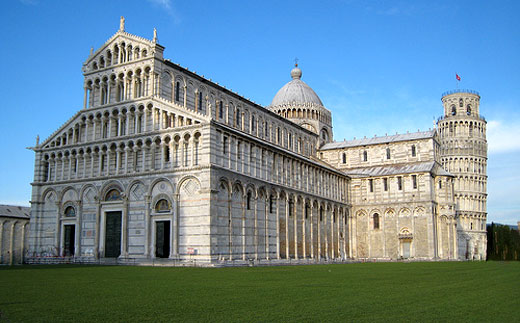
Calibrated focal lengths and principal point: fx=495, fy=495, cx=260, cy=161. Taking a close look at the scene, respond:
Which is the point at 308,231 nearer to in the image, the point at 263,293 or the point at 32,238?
the point at 32,238

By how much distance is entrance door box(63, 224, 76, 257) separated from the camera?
43906 millimetres

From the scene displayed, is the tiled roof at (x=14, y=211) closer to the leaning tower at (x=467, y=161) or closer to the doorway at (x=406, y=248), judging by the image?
the doorway at (x=406, y=248)

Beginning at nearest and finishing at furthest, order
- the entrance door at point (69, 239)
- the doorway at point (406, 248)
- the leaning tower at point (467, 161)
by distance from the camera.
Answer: the entrance door at point (69, 239) < the doorway at point (406, 248) < the leaning tower at point (467, 161)

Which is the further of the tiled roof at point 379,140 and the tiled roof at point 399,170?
the tiled roof at point 379,140

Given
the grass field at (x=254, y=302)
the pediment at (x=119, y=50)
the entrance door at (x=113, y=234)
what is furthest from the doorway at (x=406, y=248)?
the grass field at (x=254, y=302)

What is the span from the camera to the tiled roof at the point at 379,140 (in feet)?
217

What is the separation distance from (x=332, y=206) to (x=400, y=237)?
992cm

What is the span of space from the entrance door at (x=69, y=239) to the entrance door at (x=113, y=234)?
4306mm

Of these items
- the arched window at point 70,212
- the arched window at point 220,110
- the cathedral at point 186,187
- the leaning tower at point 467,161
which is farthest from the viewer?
the leaning tower at point 467,161

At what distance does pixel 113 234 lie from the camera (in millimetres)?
41875

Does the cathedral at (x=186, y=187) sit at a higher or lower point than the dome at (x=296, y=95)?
lower

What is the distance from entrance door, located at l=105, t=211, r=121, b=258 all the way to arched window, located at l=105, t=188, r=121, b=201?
119 centimetres

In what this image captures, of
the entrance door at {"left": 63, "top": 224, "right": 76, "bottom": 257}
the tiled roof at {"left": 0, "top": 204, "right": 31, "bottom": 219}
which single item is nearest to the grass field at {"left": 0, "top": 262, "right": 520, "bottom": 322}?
the entrance door at {"left": 63, "top": 224, "right": 76, "bottom": 257}

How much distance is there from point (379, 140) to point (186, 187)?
38.1 meters
